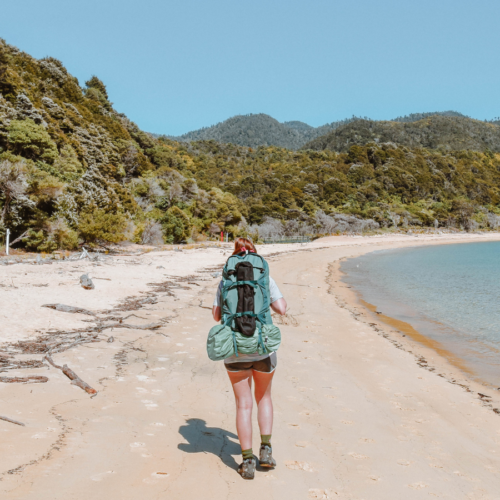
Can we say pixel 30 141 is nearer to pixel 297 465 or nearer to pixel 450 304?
pixel 450 304

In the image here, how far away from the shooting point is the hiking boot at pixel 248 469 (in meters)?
2.97

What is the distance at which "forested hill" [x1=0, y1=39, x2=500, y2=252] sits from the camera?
20.8 metres

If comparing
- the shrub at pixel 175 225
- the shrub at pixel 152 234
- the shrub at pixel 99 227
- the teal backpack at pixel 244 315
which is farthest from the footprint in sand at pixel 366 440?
the shrub at pixel 175 225

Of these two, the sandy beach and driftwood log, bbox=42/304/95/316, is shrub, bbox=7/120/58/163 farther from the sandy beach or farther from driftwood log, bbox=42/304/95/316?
driftwood log, bbox=42/304/95/316

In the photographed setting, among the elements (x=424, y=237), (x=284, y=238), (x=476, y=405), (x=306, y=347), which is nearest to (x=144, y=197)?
(x=284, y=238)

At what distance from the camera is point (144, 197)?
3747 centimetres

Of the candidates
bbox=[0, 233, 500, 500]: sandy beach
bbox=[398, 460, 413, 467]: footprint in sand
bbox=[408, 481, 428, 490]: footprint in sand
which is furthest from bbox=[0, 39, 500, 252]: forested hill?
bbox=[408, 481, 428, 490]: footprint in sand

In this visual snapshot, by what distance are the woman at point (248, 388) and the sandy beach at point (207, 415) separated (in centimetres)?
14

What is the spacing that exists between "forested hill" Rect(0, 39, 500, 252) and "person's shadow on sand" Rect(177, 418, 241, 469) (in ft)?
59.7

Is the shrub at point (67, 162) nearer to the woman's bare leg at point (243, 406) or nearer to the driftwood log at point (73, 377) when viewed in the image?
the driftwood log at point (73, 377)

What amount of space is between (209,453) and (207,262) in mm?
18776

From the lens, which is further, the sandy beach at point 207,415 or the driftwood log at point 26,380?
the driftwood log at point 26,380

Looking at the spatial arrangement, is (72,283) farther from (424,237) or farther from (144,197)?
(424,237)

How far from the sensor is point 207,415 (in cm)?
417
